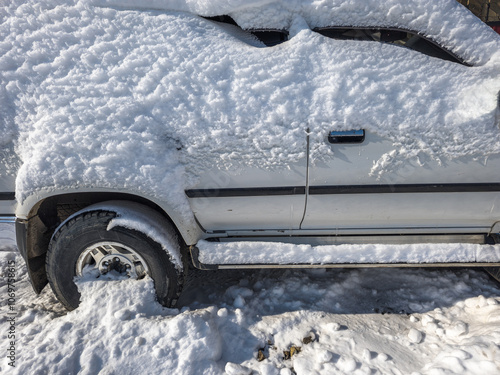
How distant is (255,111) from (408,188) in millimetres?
987

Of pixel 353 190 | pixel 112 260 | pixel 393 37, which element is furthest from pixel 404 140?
pixel 112 260

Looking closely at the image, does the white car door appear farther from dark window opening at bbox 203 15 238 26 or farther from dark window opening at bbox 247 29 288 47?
dark window opening at bbox 203 15 238 26

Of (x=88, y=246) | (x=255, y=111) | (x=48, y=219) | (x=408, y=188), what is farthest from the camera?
(x=48, y=219)

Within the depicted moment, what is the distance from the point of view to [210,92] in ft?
6.31

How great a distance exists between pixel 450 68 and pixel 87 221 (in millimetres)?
2253

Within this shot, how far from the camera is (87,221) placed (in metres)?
2.08

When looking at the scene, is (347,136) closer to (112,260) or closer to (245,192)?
(245,192)

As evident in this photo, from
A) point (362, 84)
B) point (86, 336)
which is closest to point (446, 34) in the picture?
point (362, 84)

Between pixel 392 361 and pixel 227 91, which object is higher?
pixel 227 91

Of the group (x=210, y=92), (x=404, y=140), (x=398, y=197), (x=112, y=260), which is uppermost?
(x=210, y=92)

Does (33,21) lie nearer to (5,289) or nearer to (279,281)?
(5,289)

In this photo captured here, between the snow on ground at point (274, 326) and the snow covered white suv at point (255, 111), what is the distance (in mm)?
520

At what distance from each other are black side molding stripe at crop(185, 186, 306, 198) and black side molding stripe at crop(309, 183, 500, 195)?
0.33 feet

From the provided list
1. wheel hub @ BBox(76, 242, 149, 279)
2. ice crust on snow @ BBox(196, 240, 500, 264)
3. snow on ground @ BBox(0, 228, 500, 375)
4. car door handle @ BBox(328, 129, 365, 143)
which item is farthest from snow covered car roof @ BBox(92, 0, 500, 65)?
snow on ground @ BBox(0, 228, 500, 375)
